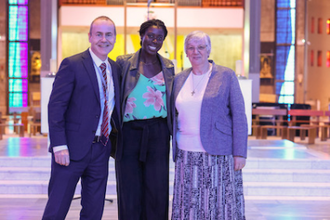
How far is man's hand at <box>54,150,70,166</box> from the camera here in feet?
8.18

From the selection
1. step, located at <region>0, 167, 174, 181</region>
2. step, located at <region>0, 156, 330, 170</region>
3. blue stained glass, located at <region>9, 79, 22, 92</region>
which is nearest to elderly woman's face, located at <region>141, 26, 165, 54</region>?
step, located at <region>0, 167, 174, 181</region>

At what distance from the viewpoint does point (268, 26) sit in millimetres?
18500

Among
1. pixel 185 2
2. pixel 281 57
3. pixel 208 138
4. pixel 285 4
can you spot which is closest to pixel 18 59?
pixel 185 2

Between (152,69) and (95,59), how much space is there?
427 mm

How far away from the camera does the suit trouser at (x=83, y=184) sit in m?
2.54

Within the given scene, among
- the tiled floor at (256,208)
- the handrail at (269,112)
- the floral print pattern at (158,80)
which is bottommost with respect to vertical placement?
the tiled floor at (256,208)

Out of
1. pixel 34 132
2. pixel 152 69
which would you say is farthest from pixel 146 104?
pixel 34 132

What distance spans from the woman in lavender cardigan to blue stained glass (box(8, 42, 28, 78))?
58.1ft

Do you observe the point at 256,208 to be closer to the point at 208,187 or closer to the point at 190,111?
the point at 208,187

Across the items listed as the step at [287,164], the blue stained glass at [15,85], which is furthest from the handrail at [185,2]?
the step at [287,164]

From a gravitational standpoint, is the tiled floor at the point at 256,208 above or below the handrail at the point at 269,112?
below

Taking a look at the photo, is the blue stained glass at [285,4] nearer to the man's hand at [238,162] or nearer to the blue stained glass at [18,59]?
the blue stained glass at [18,59]

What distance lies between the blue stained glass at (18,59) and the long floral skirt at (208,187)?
17.7 m

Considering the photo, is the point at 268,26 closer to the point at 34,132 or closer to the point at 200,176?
the point at 34,132
